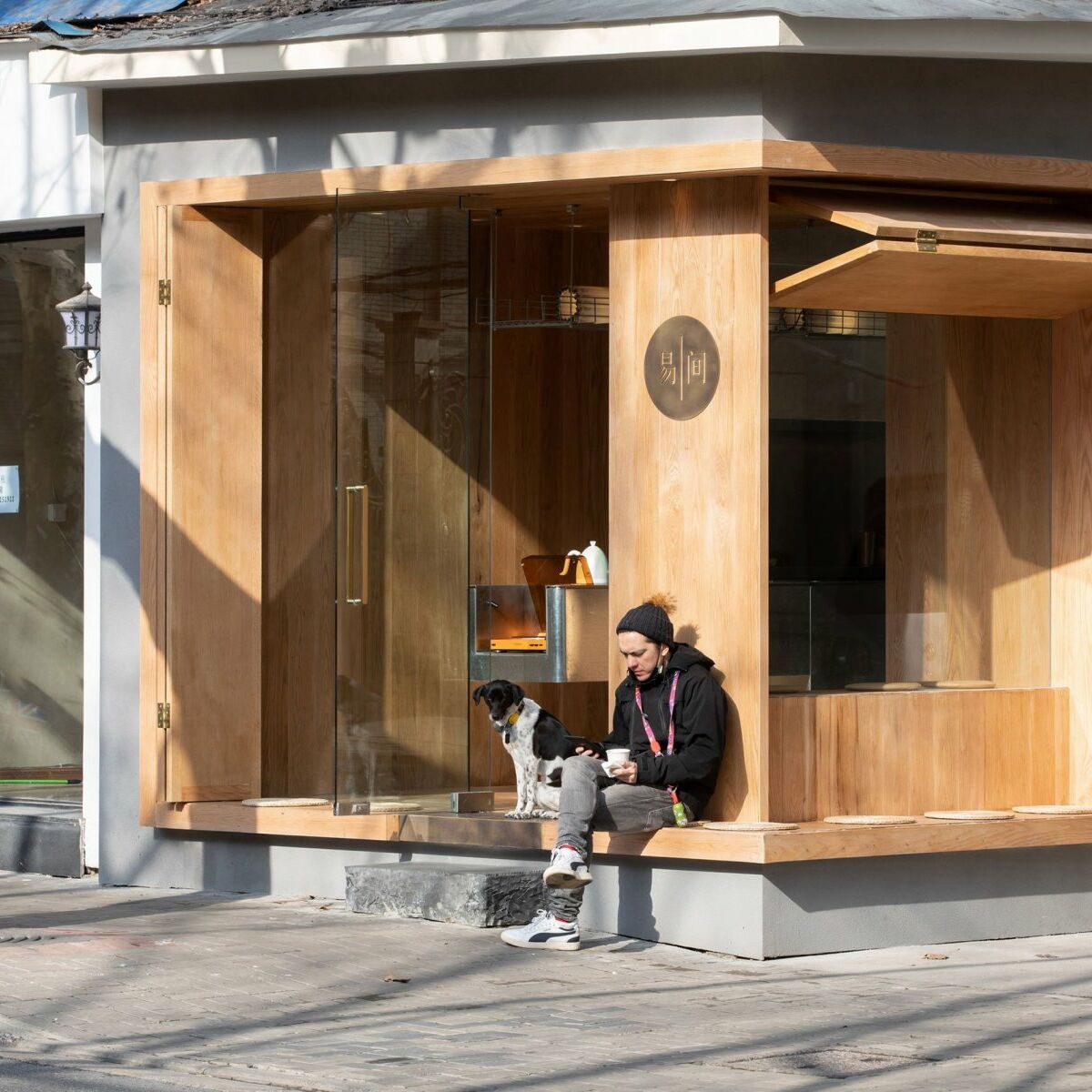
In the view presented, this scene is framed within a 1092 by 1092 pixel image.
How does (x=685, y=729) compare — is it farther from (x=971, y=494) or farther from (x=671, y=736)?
(x=971, y=494)

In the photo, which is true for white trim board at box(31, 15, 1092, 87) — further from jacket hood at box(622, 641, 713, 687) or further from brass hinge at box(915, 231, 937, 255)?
jacket hood at box(622, 641, 713, 687)

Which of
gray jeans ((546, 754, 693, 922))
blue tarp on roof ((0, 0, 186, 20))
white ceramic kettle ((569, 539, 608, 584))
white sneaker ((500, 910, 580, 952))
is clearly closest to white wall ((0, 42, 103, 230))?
blue tarp on roof ((0, 0, 186, 20))

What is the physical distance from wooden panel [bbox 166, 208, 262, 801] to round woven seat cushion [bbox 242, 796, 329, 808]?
0.60 feet

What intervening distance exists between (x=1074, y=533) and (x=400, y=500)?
3.21 m

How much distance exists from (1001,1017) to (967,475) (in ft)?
10.8

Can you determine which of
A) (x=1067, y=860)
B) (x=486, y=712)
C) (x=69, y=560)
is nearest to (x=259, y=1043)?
(x=486, y=712)

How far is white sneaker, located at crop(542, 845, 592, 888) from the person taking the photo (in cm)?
848

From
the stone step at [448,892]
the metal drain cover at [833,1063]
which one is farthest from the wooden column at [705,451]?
the metal drain cover at [833,1063]

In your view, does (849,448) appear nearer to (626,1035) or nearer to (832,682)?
(832,682)

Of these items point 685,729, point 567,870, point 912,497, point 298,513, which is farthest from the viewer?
point 298,513

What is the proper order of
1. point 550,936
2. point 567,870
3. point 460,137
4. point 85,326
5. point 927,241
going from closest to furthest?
point 567,870 < point 550,936 < point 927,241 < point 460,137 < point 85,326

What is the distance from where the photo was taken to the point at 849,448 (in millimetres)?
9602

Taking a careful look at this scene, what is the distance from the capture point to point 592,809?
8656mm

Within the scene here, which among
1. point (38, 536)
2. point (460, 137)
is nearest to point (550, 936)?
point (460, 137)
